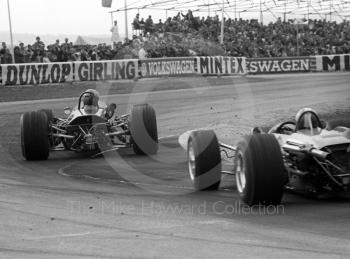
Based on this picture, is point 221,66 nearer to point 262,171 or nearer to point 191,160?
point 191,160

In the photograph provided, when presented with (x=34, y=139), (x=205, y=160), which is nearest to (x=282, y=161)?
(x=205, y=160)

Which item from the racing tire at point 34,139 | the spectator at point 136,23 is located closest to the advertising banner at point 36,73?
the spectator at point 136,23

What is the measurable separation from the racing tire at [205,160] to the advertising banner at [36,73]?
2100 centimetres

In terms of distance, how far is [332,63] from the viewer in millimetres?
38188

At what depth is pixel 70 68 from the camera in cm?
3064

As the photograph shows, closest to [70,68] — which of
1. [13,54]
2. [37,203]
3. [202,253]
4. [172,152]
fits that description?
[13,54]

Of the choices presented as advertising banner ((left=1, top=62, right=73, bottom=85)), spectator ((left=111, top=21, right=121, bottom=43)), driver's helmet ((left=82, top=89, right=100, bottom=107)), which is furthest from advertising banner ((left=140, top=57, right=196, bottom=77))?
driver's helmet ((left=82, top=89, right=100, bottom=107))

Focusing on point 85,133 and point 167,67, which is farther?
point 167,67

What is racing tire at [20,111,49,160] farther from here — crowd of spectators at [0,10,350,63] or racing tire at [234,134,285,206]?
crowd of spectators at [0,10,350,63]

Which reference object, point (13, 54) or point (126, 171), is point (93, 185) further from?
point (13, 54)

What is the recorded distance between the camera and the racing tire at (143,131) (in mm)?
12750

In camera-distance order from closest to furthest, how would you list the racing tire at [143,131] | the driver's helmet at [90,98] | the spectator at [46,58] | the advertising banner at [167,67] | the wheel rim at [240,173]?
the wheel rim at [240,173] → the racing tire at [143,131] → the driver's helmet at [90,98] → the spectator at [46,58] → the advertising banner at [167,67]

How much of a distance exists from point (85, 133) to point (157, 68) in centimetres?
2089

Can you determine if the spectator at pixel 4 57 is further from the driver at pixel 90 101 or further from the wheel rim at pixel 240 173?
the wheel rim at pixel 240 173
